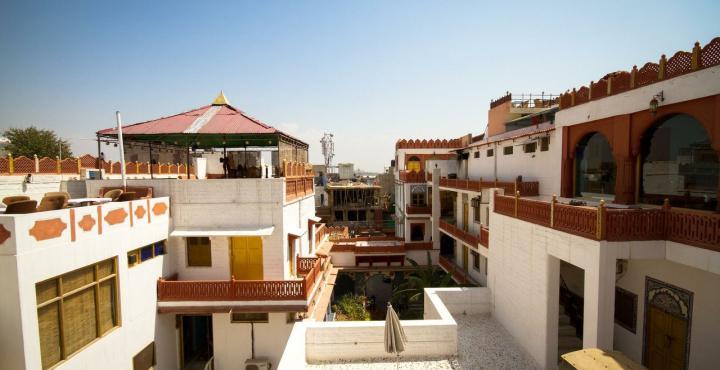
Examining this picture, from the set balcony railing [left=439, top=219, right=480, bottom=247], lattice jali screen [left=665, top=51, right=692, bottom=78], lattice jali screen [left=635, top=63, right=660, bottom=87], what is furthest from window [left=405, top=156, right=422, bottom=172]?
lattice jali screen [left=665, top=51, right=692, bottom=78]

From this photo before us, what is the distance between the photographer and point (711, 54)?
7.09m

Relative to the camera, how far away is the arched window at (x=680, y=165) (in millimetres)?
7605

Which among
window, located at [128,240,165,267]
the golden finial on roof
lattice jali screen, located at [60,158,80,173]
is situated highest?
the golden finial on roof

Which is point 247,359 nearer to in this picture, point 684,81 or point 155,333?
point 155,333

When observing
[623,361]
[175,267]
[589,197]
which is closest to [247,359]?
[175,267]

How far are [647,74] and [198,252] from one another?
15944 millimetres

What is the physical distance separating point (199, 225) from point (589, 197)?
14668 millimetres

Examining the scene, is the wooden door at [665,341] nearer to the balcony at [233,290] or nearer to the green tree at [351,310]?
the balcony at [233,290]

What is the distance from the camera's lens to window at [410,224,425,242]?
26.3 metres

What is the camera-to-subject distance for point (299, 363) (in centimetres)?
800

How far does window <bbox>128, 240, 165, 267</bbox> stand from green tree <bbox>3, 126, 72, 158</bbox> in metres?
31.4

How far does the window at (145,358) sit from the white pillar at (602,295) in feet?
43.0

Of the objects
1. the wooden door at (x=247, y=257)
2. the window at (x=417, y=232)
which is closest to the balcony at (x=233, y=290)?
the wooden door at (x=247, y=257)

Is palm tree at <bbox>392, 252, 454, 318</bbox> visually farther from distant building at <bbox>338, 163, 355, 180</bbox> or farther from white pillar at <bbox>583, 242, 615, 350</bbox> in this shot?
distant building at <bbox>338, 163, 355, 180</bbox>
